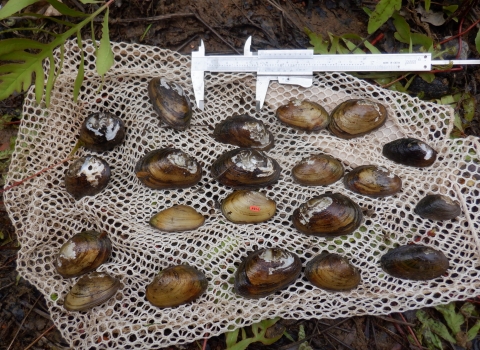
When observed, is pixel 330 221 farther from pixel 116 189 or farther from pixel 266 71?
pixel 116 189

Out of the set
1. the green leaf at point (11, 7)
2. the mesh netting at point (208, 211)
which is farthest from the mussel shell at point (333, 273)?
the green leaf at point (11, 7)

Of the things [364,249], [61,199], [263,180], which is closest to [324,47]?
[263,180]

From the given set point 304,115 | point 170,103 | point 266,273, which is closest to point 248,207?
point 266,273

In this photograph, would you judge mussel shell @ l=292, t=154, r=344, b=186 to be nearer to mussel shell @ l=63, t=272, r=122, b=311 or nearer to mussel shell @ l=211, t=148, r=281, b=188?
mussel shell @ l=211, t=148, r=281, b=188

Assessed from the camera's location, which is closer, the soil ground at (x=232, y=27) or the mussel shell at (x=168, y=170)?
the mussel shell at (x=168, y=170)

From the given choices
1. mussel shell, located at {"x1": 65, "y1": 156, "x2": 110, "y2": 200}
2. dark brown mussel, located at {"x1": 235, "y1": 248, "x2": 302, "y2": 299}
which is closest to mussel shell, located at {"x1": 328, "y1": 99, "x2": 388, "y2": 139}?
dark brown mussel, located at {"x1": 235, "y1": 248, "x2": 302, "y2": 299}

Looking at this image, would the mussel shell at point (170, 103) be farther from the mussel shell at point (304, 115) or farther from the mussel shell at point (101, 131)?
the mussel shell at point (304, 115)
